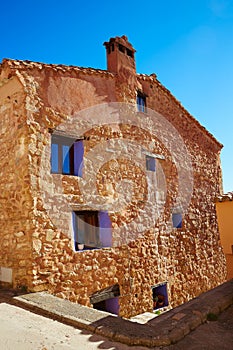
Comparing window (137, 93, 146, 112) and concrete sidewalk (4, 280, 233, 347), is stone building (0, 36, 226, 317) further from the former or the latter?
concrete sidewalk (4, 280, 233, 347)

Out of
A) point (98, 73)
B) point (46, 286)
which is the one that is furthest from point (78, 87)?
point (46, 286)

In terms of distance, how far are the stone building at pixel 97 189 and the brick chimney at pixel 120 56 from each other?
35 mm

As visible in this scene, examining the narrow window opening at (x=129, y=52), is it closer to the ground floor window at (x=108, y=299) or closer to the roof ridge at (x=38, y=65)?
the roof ridge at (x=38, y=65)

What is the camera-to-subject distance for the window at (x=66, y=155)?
6703mm

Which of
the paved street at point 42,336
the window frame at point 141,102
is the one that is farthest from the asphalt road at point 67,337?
the window frame at point 141,102

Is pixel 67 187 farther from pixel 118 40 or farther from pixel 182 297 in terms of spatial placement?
pixel 182 297

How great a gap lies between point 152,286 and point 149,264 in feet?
2.07

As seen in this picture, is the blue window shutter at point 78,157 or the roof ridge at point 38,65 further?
the blue window shutter at point 78,157

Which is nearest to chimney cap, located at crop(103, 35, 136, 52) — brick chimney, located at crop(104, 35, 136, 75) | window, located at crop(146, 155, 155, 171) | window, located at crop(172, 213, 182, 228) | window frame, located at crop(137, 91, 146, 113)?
brick chimney, located at crop(104, 35, 136, 75)

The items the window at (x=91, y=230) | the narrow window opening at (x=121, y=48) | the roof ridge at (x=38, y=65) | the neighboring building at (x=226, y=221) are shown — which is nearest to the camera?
the neighboring building at (x=226, y=221)

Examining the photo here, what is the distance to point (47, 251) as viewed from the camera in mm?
5836

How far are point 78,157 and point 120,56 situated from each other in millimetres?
3924

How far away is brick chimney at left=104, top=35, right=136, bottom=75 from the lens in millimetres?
8875

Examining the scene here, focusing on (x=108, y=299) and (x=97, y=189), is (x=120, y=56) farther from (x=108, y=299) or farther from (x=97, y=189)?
(x=108, y=299)
